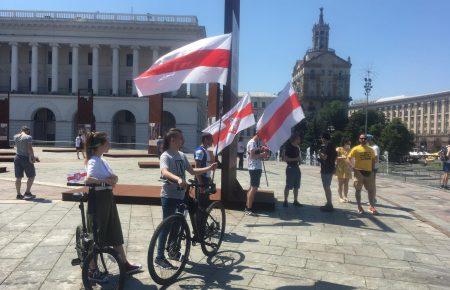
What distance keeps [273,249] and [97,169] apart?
333 centimetres

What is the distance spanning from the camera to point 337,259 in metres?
6.87

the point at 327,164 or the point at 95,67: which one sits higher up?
the point at 95,67

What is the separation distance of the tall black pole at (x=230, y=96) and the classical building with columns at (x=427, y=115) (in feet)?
416

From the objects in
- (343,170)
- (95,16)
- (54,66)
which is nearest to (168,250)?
(343,170)

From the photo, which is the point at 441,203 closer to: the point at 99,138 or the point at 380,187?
the point at 380,187

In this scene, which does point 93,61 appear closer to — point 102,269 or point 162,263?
point 162,263

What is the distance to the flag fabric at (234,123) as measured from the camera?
8.93m

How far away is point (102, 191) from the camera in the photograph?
514 cm

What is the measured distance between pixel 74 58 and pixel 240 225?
212 ft

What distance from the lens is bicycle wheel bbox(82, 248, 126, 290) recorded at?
4.83 meters

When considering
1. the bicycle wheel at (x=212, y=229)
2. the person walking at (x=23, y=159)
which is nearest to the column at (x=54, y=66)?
the person walking at (x=23, y=159)

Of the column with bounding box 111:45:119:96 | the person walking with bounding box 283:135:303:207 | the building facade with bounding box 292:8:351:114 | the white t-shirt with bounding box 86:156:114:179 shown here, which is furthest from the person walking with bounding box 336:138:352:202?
the building facade with bounding box 292:8:351:114

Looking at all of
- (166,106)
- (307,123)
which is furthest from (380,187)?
(307,123)

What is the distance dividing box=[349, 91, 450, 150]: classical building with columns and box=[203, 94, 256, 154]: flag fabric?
128m
